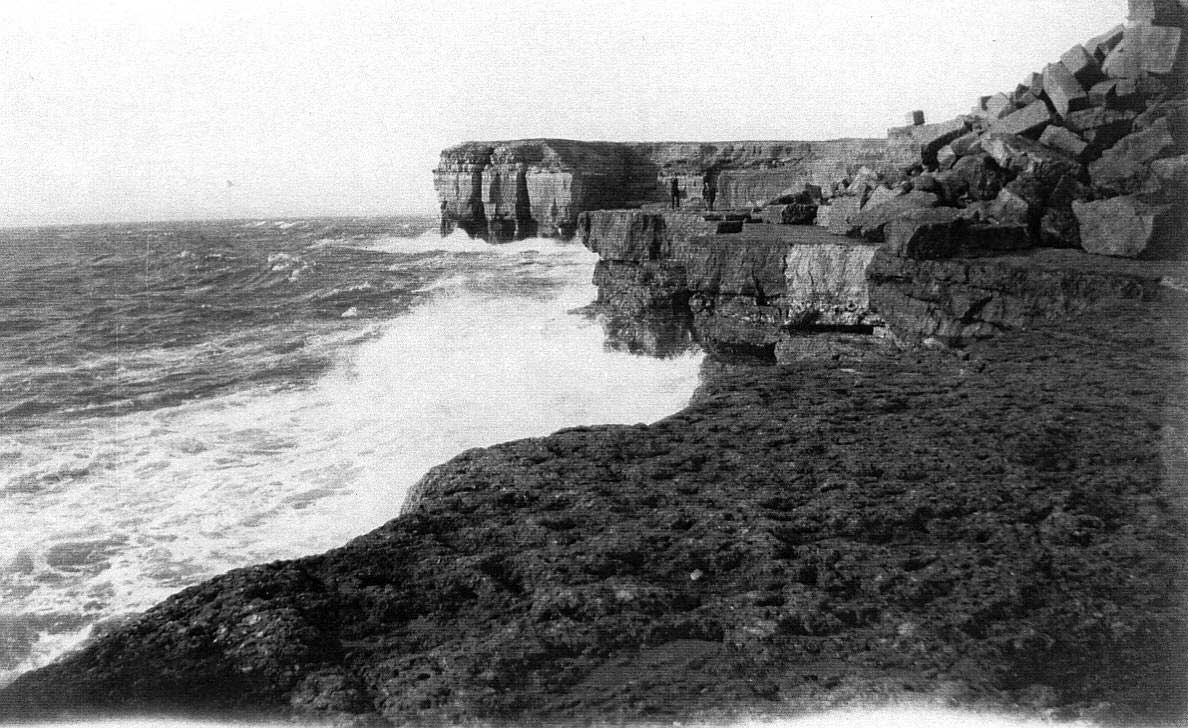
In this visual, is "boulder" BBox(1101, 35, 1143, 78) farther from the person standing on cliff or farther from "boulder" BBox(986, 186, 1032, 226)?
the person standing on cliff

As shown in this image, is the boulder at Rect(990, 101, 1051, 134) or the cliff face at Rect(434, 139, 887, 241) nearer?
the boulder at Rect(990, 101, 1051, 134)

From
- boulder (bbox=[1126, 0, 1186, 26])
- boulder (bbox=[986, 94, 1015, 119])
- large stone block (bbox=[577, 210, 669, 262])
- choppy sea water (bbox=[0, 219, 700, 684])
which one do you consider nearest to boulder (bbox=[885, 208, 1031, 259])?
choppy sea water (bbox=[0, 219, 700, 684])

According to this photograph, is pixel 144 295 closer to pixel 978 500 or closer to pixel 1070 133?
pixel 1070 133

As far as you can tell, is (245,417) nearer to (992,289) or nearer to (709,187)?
(992,289)

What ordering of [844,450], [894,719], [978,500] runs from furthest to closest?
1. [844,450]
2. [978,500]
3. [894,719]

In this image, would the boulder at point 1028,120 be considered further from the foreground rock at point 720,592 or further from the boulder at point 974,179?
the foreground rock at point 720,592

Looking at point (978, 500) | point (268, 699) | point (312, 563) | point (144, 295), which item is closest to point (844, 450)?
point (978, 500)
